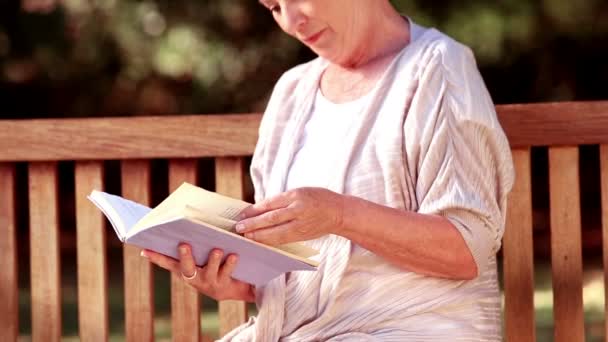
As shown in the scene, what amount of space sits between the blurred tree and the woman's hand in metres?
5.28

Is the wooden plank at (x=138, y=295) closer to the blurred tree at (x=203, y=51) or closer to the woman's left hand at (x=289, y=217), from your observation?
the woman's left hand at (x=289, y=217)

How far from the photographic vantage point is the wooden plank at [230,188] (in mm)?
3312

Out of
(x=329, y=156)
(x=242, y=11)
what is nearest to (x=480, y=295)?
(x=329, y=156)

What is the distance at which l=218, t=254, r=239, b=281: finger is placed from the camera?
104 inches

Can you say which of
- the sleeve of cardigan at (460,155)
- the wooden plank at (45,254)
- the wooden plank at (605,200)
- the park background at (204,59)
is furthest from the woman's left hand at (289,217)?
the park background at (204,59)

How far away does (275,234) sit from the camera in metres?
2.47

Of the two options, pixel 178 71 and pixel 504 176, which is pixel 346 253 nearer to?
pixel 504 176

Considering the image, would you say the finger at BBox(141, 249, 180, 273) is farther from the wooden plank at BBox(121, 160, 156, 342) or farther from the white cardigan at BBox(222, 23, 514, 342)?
the wooden plank at BBox(121, 160, 156, 342)

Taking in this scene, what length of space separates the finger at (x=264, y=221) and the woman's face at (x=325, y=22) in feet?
1.67

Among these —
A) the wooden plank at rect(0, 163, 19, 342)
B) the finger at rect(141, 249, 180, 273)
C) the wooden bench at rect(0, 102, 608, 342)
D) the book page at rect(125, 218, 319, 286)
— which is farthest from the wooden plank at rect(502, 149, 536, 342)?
the wooden plank at rect(0, 163, 19, 342)

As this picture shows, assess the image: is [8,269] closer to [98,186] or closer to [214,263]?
[98,186]

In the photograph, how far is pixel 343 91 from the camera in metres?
2.96

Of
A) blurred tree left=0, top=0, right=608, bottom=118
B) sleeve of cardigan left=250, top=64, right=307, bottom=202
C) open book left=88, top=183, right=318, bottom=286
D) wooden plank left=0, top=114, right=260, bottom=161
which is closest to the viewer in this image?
open book left=88, top=183, right=318, bottom=286

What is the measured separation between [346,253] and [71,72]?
6732 millimetres
